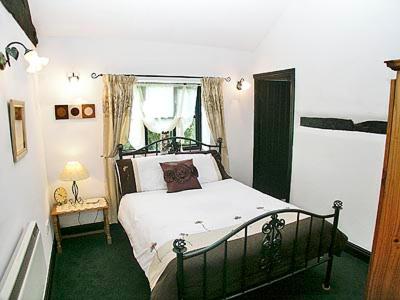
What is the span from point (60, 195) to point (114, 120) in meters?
1.08

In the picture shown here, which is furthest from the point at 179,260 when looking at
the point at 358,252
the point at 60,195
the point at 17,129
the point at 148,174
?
the point at 60,195

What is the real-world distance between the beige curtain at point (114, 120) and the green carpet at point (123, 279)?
2.22 feet

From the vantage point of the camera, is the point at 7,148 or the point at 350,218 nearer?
the point at 7,148

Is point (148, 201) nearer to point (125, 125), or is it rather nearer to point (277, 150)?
point (125, 125)

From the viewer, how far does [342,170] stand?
9.69ft

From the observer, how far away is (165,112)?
151 inches

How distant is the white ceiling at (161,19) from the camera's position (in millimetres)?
2854

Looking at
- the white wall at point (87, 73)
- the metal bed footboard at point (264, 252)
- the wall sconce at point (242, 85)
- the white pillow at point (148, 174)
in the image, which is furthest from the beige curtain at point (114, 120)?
the metal bed footboard at point (264, 252)

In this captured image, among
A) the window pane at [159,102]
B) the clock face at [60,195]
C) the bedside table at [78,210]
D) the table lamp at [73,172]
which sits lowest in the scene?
the bedside table at [78,210]

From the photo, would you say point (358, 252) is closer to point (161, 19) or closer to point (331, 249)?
point (331, 249)

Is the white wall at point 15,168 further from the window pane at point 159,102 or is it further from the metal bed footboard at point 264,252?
the window pane at point 159,102

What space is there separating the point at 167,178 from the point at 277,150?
6.30 feet

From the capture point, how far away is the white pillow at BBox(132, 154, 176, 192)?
328 cm

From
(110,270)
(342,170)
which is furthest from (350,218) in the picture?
(110,270)
